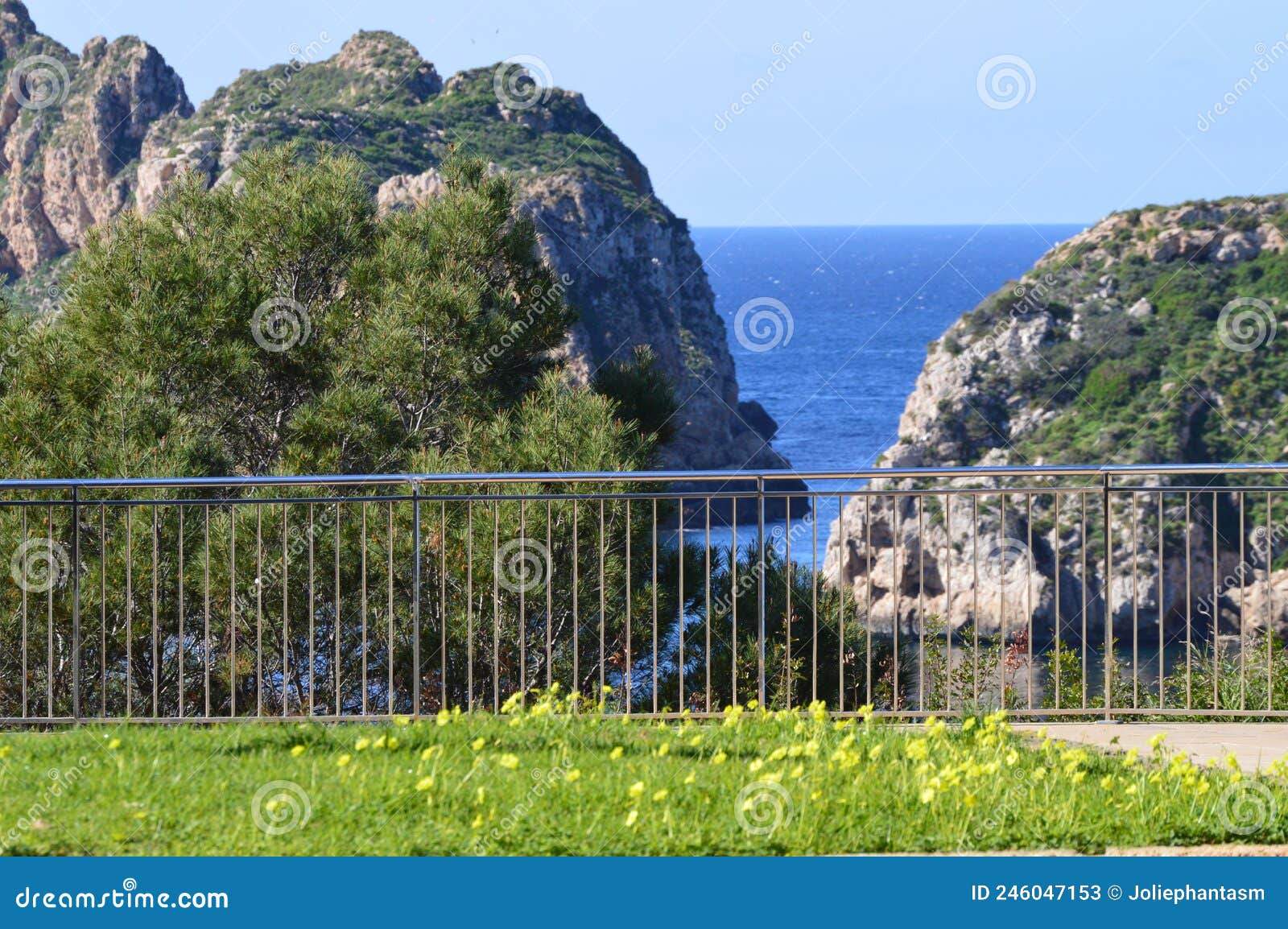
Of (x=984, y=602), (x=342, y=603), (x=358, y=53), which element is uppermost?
(x=358, y=53)

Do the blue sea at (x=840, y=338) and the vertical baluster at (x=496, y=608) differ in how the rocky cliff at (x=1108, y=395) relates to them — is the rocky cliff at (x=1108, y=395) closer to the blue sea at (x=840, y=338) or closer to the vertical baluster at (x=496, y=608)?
the blue sea at (x=840, y=338)

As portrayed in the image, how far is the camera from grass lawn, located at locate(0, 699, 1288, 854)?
477 centimetres

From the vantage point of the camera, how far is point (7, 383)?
592 inches

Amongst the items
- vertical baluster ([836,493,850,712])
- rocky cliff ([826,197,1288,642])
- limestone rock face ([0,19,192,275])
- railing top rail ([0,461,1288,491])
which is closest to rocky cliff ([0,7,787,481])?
limestone rock face ([0,19,192,275])

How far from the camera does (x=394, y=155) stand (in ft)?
175

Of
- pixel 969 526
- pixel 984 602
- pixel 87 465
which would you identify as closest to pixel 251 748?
pixel 87 465

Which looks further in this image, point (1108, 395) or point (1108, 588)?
point (1108, 395)

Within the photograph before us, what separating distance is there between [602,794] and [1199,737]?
3.30 m

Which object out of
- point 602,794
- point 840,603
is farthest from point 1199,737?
point 602,794

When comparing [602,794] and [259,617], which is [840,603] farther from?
[259,617]

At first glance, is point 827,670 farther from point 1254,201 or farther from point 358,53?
point 358,53

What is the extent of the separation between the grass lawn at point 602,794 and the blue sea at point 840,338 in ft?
223

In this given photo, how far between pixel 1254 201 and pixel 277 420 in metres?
46.6

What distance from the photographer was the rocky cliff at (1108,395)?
41969 millimetres
